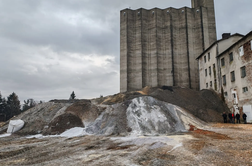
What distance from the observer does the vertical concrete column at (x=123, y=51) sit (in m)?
42.1

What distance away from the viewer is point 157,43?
43406 millimetres

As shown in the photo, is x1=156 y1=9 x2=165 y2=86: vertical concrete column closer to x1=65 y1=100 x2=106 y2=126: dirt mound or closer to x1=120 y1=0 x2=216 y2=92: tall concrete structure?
x1=120 y1=0 x2=216 y2=92: tall concrete structure

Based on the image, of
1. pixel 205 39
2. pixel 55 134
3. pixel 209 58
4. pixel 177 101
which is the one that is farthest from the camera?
pixel 205 39

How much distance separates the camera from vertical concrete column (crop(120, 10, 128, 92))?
4206cm

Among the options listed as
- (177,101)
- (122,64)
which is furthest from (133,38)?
(177,101)

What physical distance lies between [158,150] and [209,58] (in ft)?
82.7

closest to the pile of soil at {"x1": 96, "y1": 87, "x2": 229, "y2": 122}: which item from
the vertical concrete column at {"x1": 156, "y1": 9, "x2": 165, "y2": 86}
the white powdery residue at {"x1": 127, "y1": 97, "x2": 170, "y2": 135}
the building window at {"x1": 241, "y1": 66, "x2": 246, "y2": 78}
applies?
the building window at {"x1": 241, "y1": 66, "x2": 246, "y2": 78}

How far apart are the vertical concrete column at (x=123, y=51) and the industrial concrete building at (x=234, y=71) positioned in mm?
19588

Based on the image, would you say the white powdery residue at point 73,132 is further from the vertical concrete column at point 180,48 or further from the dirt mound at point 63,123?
the vertical concrete column at point 180,48

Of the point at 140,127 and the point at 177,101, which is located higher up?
the point at 177,101

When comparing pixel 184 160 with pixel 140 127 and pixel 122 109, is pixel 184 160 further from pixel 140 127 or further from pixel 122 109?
pixel 122 109

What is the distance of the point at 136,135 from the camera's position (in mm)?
13195

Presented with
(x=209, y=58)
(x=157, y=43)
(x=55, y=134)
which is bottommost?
(x=55, y=134)

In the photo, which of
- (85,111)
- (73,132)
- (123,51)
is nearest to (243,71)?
(85,111)
